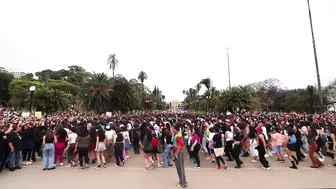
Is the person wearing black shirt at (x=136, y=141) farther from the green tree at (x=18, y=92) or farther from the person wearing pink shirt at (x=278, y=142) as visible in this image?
the green tree at (x=18, y=92)

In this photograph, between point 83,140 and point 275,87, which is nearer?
point 83,140

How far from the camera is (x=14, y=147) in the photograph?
8.76m

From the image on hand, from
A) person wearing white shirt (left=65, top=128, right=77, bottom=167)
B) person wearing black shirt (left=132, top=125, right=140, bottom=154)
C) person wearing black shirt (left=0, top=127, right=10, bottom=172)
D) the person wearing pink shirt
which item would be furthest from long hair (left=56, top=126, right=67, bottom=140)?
the person wearing pink shirt

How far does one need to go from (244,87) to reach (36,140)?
30.0 meters

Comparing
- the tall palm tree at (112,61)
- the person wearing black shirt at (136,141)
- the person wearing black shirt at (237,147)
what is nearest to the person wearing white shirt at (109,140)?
the person wearing black shirt at (136,141)

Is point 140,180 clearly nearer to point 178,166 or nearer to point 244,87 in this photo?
point 178,166

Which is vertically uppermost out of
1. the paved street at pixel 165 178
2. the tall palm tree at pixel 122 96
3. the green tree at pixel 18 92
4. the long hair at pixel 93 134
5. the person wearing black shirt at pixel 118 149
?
the green tree at pixel 18 92

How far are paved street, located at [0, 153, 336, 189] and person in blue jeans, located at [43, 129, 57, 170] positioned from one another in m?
0.34

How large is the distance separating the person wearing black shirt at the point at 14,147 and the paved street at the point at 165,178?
36 centimetres

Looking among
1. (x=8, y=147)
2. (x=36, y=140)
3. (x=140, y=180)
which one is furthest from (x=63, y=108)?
(x=140, y=180)

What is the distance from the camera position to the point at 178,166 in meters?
6.85

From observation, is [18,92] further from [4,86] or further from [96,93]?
[96,93]

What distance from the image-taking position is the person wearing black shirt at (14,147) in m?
8.60

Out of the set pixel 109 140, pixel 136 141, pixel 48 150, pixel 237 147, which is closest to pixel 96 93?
pixel 136 141
